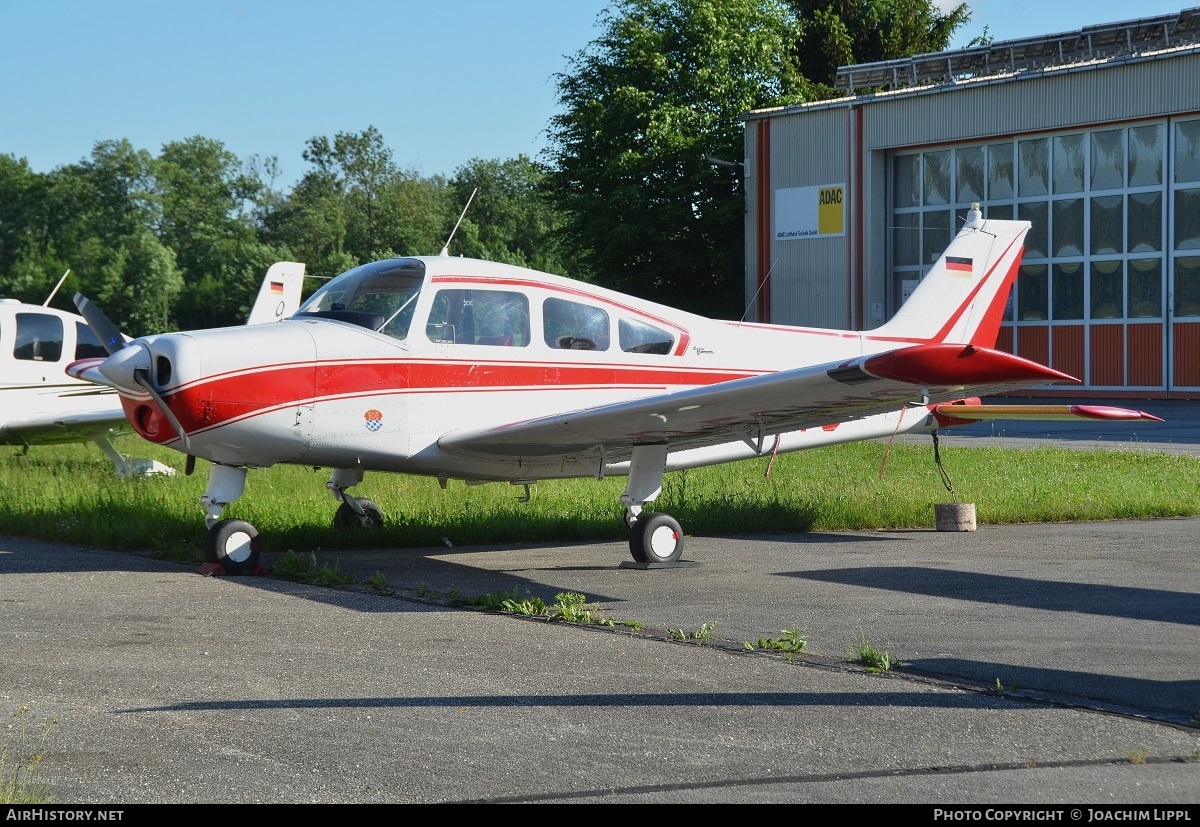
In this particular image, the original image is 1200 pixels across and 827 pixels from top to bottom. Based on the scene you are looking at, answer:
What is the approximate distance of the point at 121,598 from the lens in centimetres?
800

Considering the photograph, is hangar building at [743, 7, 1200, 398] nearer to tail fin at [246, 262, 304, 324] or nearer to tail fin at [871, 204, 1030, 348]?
tail fin at [246, 262, 304, 324]

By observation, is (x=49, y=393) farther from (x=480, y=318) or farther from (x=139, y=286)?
(x=139, y=286)

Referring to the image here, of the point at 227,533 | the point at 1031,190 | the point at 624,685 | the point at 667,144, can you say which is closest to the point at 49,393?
the point at 227,533

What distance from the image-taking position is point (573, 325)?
Result: 32.8 feet

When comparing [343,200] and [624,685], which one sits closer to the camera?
[624,685]

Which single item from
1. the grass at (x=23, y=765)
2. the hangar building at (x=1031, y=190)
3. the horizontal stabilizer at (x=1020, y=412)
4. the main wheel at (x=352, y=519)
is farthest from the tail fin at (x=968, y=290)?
the hangar building at (x=1031, y=190)

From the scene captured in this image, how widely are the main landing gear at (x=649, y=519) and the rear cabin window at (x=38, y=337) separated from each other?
10193 mm

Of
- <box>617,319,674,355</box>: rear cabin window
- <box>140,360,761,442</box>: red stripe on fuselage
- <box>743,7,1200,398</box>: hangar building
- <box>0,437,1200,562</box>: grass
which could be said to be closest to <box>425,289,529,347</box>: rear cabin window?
<box>140,360,761,442</box>: red stripe on fuselage

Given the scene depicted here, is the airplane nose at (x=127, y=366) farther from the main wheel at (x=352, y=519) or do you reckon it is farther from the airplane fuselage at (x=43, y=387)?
the airplane fuselage at (x=43, y=387)

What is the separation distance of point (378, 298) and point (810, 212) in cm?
3172

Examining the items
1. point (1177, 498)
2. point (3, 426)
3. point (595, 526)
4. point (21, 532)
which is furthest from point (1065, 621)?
point (3, 426)

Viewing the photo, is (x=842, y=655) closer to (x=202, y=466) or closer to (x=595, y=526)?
(x=595, y=526)

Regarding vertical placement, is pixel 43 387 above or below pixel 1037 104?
below
